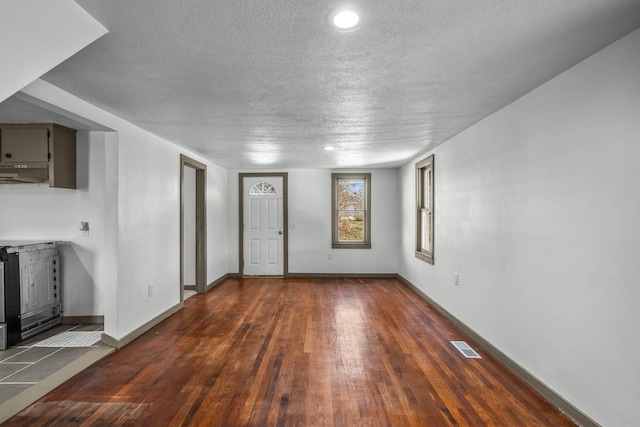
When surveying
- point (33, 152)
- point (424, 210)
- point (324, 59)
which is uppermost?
point (324, 59)

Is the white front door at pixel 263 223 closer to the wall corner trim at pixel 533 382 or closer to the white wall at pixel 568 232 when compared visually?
the wall corner trim at pixel 533 382

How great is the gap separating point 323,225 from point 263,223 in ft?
4.07

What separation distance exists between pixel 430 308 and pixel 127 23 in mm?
4514

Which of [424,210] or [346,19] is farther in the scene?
[424,210]

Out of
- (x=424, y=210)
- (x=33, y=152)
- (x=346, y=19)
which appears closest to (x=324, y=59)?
(x=346, y=19)

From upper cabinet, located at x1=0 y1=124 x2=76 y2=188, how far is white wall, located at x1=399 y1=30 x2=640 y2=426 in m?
4.40

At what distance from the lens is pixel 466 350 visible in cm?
316

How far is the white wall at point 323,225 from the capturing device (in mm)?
6656

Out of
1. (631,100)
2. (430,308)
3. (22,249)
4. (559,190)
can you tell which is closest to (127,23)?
(631,100)

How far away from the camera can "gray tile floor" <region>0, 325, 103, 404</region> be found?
2498 mm

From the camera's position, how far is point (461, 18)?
A: 61.5 inches

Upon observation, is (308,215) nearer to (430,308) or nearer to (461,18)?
(430,308)

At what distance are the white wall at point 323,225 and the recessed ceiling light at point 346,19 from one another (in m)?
5.07

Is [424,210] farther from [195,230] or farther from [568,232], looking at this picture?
[195,230]
